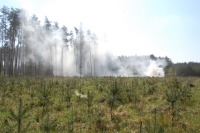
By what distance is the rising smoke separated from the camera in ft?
244

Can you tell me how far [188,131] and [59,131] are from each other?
5.75 metres

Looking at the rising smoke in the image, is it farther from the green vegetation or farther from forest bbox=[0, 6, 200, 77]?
the green vegetation

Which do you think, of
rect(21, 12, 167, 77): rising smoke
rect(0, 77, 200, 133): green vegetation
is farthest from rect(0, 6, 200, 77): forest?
rect(0, 77, 200, 133): green vegetation

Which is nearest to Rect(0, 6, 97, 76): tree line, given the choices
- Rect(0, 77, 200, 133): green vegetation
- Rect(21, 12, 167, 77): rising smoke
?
Rect(21, 12, 167, 77): rising smoke

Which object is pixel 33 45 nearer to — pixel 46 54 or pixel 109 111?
pixel 46 54

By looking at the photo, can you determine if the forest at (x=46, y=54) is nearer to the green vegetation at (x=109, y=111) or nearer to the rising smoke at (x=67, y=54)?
the rising smoke at (x=67, y=54)

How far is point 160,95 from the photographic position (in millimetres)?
22234

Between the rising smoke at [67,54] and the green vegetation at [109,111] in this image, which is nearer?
the green vegetation at [109,111]

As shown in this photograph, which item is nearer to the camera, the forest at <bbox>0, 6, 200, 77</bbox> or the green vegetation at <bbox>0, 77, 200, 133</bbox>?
the green vegetation at <bbox>0, 77, 200, 133</bbox>

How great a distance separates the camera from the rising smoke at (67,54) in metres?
74.3

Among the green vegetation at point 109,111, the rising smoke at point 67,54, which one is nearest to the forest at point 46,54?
the rising smoke at point 67,54

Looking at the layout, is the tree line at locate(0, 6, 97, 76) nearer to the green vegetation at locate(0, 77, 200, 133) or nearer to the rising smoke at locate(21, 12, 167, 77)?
the rising smoke at locate(21, 12, 167, 77)

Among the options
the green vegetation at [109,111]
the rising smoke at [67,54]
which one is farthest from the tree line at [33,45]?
the green vegetation at [109,111]

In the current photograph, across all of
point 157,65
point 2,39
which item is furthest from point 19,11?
point 157,65
